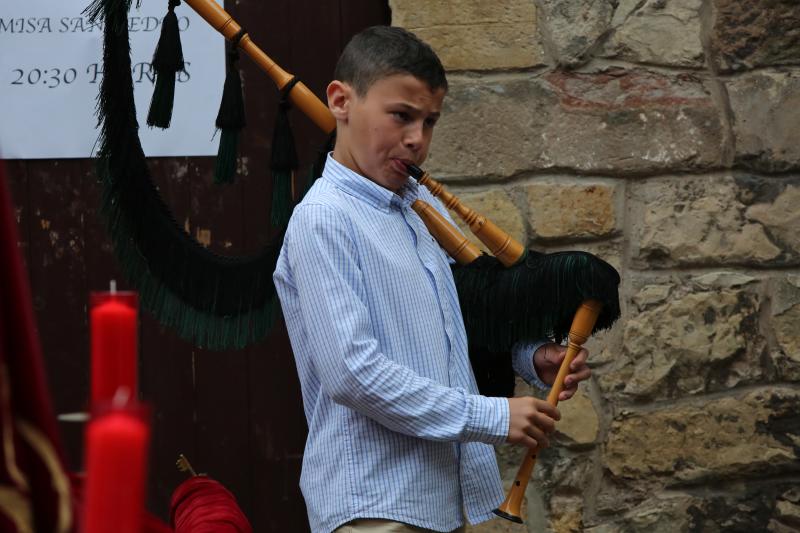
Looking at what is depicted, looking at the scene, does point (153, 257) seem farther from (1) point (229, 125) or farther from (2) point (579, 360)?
(2) point (579, 360)

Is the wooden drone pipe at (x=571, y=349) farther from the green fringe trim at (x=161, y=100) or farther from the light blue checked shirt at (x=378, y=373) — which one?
the green fringe trim at (x=161, y=100)

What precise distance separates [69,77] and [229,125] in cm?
85

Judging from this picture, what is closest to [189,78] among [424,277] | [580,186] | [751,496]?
[580,186]

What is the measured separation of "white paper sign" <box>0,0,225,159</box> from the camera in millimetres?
2881

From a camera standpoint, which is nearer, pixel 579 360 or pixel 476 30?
pixel 579 360

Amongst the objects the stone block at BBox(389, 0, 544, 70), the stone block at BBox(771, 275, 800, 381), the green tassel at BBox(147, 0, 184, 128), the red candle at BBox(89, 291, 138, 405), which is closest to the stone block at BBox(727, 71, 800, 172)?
the stone block at BBox(771, 275, 800, 381)

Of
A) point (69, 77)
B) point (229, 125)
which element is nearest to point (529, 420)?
point (229, 125)

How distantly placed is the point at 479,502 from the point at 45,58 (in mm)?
1702

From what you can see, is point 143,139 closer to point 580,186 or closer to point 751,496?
point 580,186

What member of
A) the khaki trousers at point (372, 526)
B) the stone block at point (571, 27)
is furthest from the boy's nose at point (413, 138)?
the stone block at point (571, 27)

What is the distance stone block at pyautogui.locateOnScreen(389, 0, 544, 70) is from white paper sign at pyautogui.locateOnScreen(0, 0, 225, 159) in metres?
0.51

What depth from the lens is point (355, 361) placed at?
1.74 m

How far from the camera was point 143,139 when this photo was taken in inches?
115

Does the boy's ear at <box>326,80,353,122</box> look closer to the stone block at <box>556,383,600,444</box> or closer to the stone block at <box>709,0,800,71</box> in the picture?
the stone block at <box>556,383,600,444</box>
